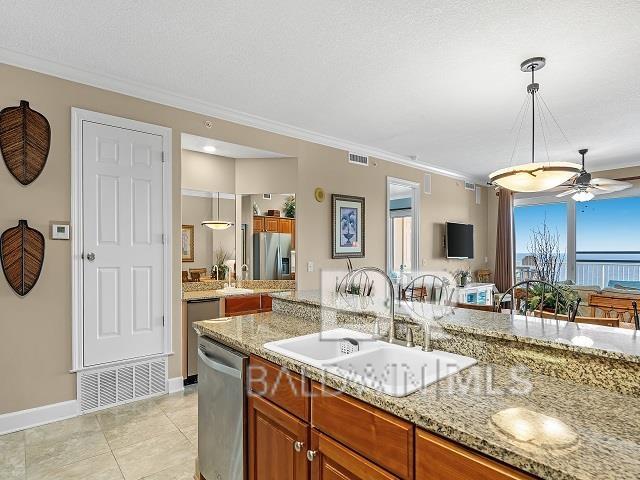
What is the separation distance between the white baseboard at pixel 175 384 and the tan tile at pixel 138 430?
46 centimetres

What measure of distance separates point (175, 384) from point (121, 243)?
1327mm

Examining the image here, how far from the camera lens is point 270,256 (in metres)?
4.49

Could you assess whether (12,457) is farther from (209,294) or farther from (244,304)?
(244,304)

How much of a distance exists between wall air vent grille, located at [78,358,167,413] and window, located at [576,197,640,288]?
21.2 ft

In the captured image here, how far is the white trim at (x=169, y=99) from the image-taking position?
2.72 m

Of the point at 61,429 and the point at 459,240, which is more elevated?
the point at 459,240

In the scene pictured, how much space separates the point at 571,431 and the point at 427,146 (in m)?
4.55

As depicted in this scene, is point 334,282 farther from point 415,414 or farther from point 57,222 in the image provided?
point 415,414

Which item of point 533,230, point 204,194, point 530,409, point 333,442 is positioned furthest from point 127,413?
point 533,230

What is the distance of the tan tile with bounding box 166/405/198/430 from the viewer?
9.07 ft

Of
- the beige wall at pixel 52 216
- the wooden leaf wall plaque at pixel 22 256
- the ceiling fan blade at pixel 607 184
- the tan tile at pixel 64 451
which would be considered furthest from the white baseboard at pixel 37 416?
the ceiling fan blade at pixel 607 184

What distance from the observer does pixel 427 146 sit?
16.6ft

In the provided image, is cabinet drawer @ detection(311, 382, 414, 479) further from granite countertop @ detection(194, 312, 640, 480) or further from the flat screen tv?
the flat screen tv

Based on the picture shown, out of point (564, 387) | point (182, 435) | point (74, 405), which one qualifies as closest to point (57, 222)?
point (74, 405)
